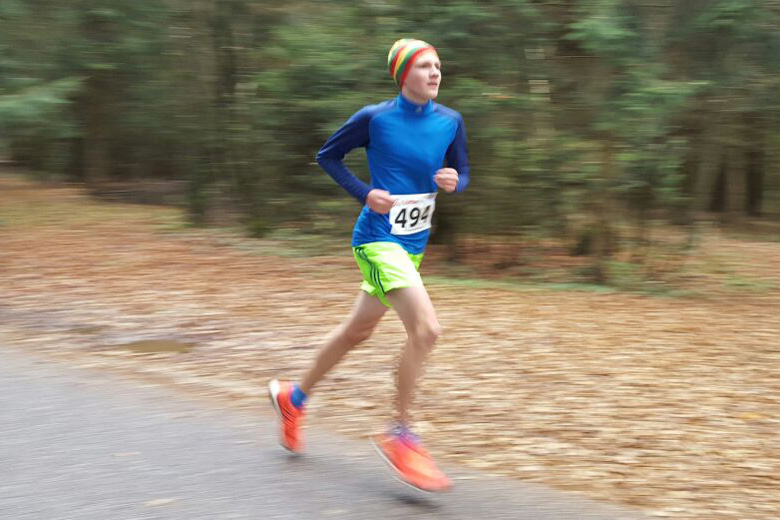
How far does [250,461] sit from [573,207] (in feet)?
21.4

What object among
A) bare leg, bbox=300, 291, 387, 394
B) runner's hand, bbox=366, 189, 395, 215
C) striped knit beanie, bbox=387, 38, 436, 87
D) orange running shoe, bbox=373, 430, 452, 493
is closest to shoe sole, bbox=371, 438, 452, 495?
orange running shoe, bbox=373, 430, 452, 493

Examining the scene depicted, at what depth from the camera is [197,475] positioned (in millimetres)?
4609

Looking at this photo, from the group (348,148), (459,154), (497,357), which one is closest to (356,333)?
(348,148)

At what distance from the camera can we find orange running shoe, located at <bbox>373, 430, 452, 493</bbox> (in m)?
4.18

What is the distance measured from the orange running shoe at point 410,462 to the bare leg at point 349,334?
484 mm

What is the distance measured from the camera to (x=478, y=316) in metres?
8.63

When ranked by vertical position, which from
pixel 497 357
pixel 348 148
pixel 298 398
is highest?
pixel 348 148

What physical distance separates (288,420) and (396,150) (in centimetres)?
152

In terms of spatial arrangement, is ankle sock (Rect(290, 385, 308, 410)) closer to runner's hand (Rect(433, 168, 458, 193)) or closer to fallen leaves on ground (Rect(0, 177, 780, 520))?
fallen leaves on ground (Rect(0, 177, 780, 520))

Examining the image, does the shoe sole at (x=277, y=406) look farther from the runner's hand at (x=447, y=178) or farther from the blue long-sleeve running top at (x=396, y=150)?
the runner's hand at (x=447, y=178)

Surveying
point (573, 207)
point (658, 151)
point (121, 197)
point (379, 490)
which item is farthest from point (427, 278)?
point (121, 197)

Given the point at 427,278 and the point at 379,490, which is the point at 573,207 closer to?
the point at 427,278

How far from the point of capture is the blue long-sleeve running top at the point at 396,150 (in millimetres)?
4387

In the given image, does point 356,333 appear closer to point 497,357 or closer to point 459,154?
point 459,154
